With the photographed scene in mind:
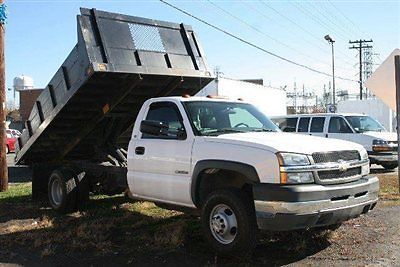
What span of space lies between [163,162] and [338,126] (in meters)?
10.1

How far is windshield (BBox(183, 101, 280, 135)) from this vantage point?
6621mm

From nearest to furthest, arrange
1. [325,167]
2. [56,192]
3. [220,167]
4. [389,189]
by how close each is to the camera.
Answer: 1. [325,167]
2. [220,167]
3. [56,192]
4. [389,189]

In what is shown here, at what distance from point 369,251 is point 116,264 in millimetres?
3068

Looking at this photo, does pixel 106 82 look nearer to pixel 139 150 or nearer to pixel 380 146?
pixel 139 150

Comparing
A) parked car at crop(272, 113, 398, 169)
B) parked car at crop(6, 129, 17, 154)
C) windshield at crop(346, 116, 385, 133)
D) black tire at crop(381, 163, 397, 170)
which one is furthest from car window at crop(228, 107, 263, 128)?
parked car at crop(6, 129, 17, 154)

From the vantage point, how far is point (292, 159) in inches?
214

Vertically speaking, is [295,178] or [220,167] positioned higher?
[220,167]

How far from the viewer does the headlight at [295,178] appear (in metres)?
5.37

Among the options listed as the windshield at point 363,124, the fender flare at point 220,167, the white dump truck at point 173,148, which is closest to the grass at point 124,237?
the white dump truck at point 173,148

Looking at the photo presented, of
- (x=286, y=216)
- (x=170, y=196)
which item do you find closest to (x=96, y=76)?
(x=170, y=196)

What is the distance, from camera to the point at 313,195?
5.35 metres

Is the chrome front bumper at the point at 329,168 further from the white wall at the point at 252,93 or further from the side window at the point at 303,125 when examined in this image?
the white wall at the point at 252,93

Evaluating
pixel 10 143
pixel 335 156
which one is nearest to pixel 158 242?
pixel 335 156

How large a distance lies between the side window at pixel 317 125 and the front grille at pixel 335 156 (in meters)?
9.90
